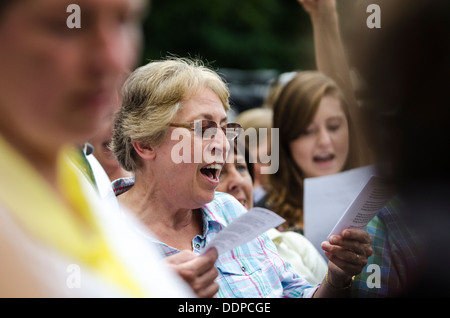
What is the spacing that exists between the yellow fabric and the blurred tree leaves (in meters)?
9.84

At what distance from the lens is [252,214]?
157cm

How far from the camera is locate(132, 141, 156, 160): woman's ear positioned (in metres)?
2.20

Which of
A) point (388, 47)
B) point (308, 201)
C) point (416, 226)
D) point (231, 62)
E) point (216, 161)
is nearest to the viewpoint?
point (388, 47)

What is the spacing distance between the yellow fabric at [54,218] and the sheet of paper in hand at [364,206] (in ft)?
3.58

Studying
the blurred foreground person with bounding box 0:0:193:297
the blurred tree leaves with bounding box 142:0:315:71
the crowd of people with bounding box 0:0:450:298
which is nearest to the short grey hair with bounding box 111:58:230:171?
the crowd of people with bounding box 0:0:450:298

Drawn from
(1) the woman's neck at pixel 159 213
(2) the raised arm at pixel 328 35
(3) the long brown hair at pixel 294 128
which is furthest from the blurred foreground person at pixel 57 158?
(3) the long brown hair at pixel 294 128

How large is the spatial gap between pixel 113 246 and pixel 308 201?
210cm

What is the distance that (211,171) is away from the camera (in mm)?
2217

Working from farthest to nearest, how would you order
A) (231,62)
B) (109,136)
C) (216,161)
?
(231,62) → (109,136) → (216,161)

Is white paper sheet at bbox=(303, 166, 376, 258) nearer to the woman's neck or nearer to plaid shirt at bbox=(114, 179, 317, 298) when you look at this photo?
plaid shirt at bbox=(114, 179, 317, 298)

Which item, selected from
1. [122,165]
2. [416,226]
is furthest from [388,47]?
[122,165]

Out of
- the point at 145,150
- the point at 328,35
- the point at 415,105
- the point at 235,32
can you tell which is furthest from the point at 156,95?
the point at 235,32

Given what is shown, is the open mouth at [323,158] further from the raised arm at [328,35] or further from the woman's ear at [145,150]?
the woman's ear at [145,150]
